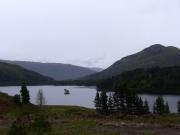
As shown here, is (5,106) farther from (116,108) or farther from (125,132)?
(125,132)

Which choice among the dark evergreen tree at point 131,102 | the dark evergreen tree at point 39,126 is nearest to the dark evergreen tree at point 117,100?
the dark evergreen tree at point 131,102

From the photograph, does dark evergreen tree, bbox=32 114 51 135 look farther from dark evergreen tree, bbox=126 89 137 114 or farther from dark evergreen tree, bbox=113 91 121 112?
dark evergreen tree, bbox=113 91 121 112

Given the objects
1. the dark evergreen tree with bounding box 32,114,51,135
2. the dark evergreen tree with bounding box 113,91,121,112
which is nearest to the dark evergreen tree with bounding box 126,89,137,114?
the dark evergreen tree with bounding box 113,91,121,112

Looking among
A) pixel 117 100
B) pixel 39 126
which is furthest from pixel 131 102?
pixel 39 126

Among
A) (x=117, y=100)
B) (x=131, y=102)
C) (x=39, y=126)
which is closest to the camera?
(x=39, y=126)

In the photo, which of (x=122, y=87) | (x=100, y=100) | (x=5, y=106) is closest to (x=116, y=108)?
(x=100, y=100)

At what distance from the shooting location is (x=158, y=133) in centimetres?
3984

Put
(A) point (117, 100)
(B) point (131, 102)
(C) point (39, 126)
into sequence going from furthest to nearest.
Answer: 1. (A) point (117, 100)
2. (B) point (131, 102)
3. (C) point (39, 126)

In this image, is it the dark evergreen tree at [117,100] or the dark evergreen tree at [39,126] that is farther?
the dark evergreen tree at [117,100]

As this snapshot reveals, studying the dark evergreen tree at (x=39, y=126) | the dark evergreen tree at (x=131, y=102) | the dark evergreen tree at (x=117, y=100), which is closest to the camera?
the dark evergreen tree at (x=39, y=126)

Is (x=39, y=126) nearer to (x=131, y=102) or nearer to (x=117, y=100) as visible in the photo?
(x=131, y=102)

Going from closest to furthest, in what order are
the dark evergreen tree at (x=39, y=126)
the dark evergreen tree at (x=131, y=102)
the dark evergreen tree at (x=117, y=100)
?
the dark evergreen tree at (x=39, y=126)
the dark evergreen tree at (x=131, y=102)
the dark evergreen tree at (x=117, y=100)

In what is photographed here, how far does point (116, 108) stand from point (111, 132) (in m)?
78.2

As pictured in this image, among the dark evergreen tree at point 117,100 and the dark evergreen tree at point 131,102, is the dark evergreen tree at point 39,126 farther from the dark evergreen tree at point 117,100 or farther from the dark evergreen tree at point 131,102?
the dark evergreen tree at point 117,100
